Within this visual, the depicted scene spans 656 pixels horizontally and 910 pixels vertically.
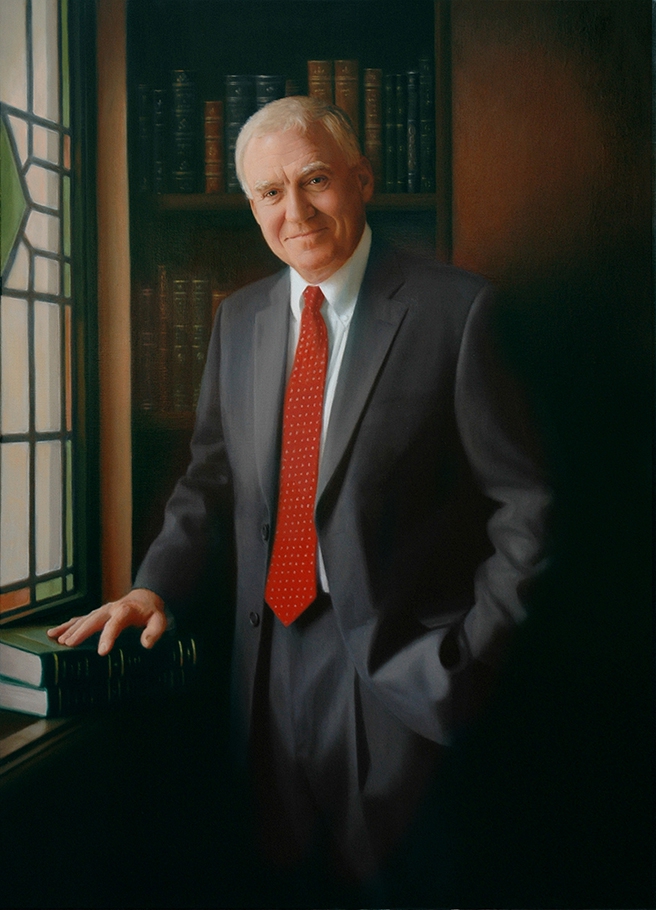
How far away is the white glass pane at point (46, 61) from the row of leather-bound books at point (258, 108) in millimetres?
189

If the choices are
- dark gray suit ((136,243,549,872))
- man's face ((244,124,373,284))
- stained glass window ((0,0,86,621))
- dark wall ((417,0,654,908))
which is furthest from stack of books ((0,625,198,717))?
man's face ((244,124,373,284))

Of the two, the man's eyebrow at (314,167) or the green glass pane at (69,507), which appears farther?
the green glass pane at (69,507)

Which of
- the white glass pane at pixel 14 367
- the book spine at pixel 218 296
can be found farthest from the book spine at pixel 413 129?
the white glass pane at pixel 14 367

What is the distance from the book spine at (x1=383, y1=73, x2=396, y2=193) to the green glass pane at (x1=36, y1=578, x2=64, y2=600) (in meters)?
1.11

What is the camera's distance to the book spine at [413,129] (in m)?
1.64

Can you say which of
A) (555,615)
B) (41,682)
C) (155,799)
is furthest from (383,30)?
(155,799)

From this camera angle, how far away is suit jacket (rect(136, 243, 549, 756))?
1592 mm

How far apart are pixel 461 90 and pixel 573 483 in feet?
2.89

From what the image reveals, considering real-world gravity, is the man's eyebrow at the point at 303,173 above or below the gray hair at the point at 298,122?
below

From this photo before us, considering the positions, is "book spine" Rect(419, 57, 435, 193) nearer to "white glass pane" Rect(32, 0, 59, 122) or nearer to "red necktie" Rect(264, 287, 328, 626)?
"red necktie" Rect(264, 287, 328, 626)

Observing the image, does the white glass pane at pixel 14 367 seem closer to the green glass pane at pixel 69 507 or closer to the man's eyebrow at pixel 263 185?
the green glass pane at pixel 69 507

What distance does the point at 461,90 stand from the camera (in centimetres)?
165

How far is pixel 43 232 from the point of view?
1.66 metres

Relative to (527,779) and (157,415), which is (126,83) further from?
(527,779)
